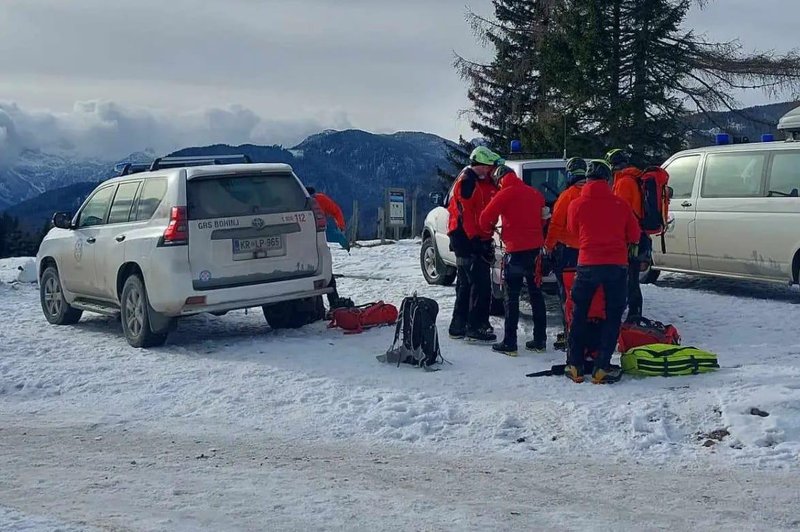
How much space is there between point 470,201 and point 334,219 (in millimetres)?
3096

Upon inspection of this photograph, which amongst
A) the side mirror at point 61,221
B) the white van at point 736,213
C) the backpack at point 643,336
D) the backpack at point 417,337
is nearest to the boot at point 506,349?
the backpack at point 417,337

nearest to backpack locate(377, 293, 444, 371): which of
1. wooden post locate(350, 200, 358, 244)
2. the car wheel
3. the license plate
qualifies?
the license plate

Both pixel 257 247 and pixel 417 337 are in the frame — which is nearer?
pixel 417 337

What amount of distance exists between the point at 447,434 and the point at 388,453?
22.4 inches

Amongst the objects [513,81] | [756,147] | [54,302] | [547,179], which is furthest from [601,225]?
[513,81]

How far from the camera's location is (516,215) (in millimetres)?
8805

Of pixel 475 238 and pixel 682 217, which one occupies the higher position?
pixel 682 217

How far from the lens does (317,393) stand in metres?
7.70

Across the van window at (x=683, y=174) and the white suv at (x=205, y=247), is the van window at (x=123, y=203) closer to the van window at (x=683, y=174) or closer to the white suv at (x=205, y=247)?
the white suv at (x=205, y=247)

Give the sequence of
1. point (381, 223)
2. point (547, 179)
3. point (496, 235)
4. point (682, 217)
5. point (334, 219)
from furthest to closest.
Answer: point (381, 223), point (682, 217), point (334, 219), point (547, 179), point (496, 235)

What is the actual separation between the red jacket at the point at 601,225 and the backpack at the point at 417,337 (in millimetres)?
1571

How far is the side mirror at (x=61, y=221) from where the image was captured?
11188mm

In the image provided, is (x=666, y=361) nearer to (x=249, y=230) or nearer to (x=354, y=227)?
(x=249, y=230)

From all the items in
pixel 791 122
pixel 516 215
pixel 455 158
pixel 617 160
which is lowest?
pixel 516 215
